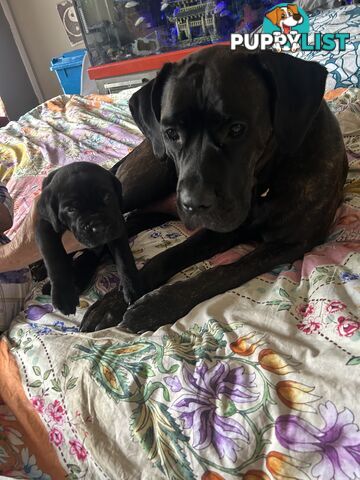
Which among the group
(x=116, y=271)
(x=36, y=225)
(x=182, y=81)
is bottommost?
(x=116, y=271)

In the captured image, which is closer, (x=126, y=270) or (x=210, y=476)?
(x=210, y=476)

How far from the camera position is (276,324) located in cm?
92

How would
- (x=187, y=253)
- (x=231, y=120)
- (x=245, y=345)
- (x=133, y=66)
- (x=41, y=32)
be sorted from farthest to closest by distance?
1. (x=41, y=32)
2. (x=133, y=66)
3. (x=187, y=253)
4. (x=231, y=120)
5. (x=245, y=345)

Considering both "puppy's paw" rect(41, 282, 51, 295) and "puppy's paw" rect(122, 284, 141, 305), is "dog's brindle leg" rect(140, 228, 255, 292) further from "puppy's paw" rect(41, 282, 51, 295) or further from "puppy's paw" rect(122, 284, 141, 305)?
"puppy's paw" rect(41, 282, 51, 295)

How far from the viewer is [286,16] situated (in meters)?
2.87

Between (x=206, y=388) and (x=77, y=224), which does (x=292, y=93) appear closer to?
(x=77, y=224)

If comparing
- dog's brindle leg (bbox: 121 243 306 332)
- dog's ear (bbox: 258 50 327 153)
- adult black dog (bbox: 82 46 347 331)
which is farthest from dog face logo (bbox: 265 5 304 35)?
dog's brindle leg (bbox: 121 243 306 332)

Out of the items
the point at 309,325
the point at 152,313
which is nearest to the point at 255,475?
the point at 309,325

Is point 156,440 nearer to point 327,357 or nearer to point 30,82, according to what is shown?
point 327,357

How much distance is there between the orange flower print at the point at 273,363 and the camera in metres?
0.78

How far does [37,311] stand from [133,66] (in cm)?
340

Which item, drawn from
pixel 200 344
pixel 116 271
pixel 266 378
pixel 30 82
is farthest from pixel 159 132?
pixel 30 82

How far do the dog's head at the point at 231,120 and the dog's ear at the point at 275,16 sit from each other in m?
2.10

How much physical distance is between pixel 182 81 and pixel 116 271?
64 centimetres
